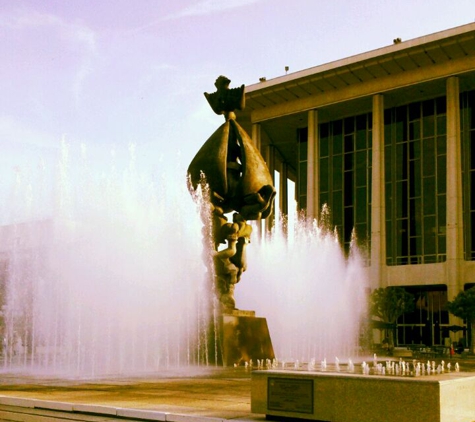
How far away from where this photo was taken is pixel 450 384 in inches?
269

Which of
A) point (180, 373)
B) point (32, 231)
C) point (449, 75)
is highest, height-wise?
point (449, 75)

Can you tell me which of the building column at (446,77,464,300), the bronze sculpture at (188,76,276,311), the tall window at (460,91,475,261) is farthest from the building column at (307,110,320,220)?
the bronze sculpture at (188,76,276,311)

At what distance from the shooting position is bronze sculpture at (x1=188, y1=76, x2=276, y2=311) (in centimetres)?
1798

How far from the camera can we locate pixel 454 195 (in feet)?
158

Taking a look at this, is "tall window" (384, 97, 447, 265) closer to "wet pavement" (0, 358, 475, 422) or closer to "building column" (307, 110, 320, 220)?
"building column" (307, 110, 320, 220)

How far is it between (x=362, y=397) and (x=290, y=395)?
82 cm

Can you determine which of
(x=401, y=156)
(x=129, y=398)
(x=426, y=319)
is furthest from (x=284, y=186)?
(x=129, y=398)

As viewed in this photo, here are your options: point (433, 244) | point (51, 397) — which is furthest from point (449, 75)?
point (51, 397)

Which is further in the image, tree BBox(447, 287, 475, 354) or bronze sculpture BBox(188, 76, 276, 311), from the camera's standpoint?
tree BBox(447, 287, 475, 354)

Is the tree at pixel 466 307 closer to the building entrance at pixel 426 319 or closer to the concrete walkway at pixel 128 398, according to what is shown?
the building entrance at pixel 426 319

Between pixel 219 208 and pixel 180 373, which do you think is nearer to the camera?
pixel 180 373

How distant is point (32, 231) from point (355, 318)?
2475 centimetres

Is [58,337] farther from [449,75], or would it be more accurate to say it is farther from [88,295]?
[449,75]

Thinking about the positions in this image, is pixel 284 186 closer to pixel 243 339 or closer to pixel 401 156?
pixel 401 156
